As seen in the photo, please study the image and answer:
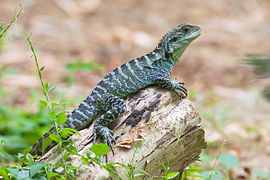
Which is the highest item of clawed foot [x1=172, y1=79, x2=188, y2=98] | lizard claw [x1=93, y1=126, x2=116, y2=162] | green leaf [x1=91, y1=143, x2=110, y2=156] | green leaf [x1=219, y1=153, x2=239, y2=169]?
clawed foot [x1=172, y1=79, x2=188, y2=98]

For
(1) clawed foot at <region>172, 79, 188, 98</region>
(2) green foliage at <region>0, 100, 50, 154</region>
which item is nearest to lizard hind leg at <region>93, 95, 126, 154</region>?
(1) clawed foot at <region>172, 79, 188, 98</region>

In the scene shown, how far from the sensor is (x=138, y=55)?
12844 millimetres

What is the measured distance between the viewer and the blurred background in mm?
7617

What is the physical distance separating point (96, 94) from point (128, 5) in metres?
13.0

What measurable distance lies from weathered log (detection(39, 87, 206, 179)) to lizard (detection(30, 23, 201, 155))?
161mm

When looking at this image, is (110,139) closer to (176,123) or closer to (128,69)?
(176,123)

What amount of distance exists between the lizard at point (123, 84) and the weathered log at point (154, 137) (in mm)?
161

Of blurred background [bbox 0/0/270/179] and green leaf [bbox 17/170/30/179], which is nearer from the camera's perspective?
green leaf [bbox 17/170/30/179]

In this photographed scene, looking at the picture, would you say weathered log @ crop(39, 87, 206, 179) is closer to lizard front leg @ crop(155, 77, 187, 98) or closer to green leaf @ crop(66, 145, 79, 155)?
lizard front leg @ crop(155, 77, 187, 98)

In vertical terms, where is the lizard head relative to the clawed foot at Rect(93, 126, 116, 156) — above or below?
above

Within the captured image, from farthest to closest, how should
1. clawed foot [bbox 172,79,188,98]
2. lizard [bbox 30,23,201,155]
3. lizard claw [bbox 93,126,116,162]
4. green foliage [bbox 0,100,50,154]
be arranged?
green foliage [bbox 0,100,50,154] < clawed foot [bbox 172,79,188,98] < lizard [bbox 30,23,201,155] < lizard claw [bbox 93,126,116,162]

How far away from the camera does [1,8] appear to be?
15023 mm

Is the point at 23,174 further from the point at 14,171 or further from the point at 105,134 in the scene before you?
the point at 105,134

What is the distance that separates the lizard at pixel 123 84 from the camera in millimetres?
4695
